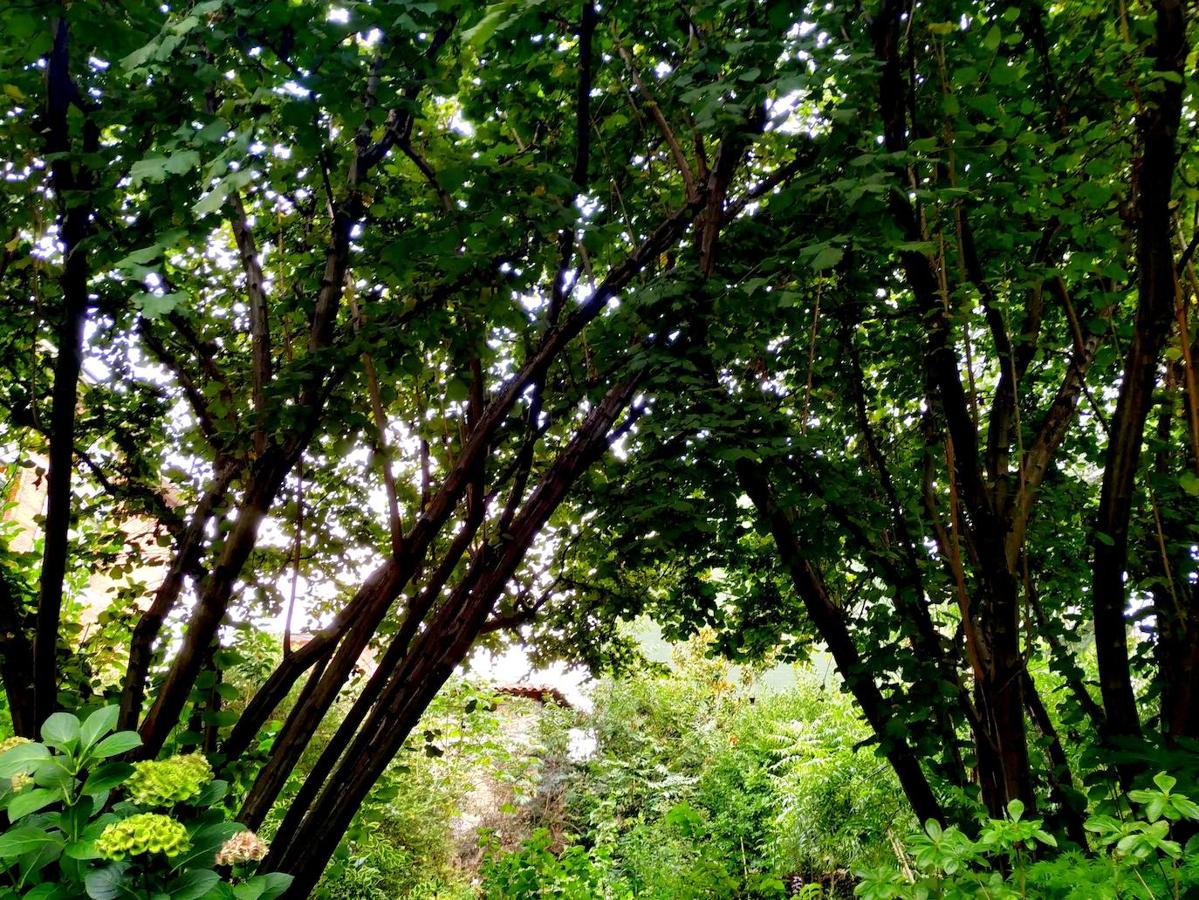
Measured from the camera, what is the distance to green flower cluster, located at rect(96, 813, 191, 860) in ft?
2.71

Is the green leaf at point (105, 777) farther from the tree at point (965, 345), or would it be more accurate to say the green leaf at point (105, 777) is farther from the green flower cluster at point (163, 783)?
the tree at point (965, 345)

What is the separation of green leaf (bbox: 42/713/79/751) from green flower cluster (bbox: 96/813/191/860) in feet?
0.43

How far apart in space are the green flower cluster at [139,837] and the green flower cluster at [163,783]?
44 mm

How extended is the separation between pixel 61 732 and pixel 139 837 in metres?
0.20

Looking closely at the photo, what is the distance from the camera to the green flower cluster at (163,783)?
92 cm

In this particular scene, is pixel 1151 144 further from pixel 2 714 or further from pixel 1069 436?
pixel 2 714

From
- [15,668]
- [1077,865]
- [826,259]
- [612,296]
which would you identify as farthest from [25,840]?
[1077,865]

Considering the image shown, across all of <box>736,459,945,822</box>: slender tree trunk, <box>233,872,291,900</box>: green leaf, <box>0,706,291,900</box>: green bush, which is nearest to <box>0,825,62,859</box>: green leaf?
<box>0,706,291,900</box>: green bush

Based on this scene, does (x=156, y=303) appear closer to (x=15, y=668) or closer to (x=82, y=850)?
(x=82, y=850)

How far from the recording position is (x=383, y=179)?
2.03 m

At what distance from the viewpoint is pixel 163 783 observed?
0.94 m

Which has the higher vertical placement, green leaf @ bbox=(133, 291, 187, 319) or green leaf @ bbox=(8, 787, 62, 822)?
green leaf @ bbox=(133, 291, 187, 319)

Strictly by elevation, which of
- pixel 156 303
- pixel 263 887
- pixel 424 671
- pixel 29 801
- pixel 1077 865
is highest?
pixel 156 303

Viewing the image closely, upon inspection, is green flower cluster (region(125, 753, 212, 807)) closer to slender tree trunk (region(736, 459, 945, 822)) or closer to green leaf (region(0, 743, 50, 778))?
green leaf (region(0, 743, 50, 778))
